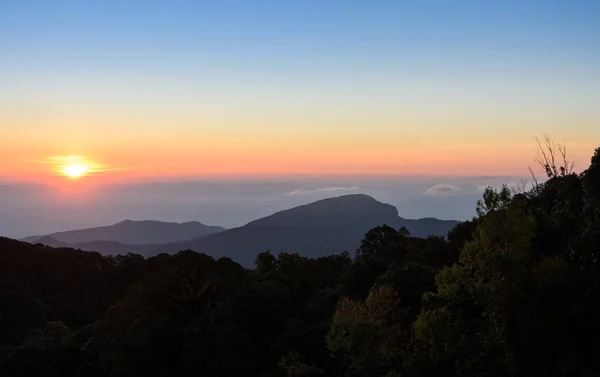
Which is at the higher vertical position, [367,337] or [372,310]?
[372,310]

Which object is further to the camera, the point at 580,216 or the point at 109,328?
the point at 109,328

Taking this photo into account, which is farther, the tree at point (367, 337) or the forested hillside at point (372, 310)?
the tree at point (367, 337)

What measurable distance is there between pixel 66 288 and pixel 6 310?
1246cm

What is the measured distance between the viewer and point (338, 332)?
113 feet

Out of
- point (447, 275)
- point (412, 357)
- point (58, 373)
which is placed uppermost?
point (447, 275)

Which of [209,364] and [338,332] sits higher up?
[338,332]

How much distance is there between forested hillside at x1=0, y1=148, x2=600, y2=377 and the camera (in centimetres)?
3012

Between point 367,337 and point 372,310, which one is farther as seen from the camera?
point 372,310

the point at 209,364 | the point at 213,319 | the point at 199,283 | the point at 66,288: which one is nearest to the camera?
the point at 209,364

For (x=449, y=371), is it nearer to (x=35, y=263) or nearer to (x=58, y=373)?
(x=58, y=373)

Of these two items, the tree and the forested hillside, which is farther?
the tree

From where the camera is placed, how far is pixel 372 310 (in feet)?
113

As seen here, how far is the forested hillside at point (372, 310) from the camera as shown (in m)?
30.1

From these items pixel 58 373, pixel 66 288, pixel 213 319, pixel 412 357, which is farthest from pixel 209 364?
pixel 66 288
